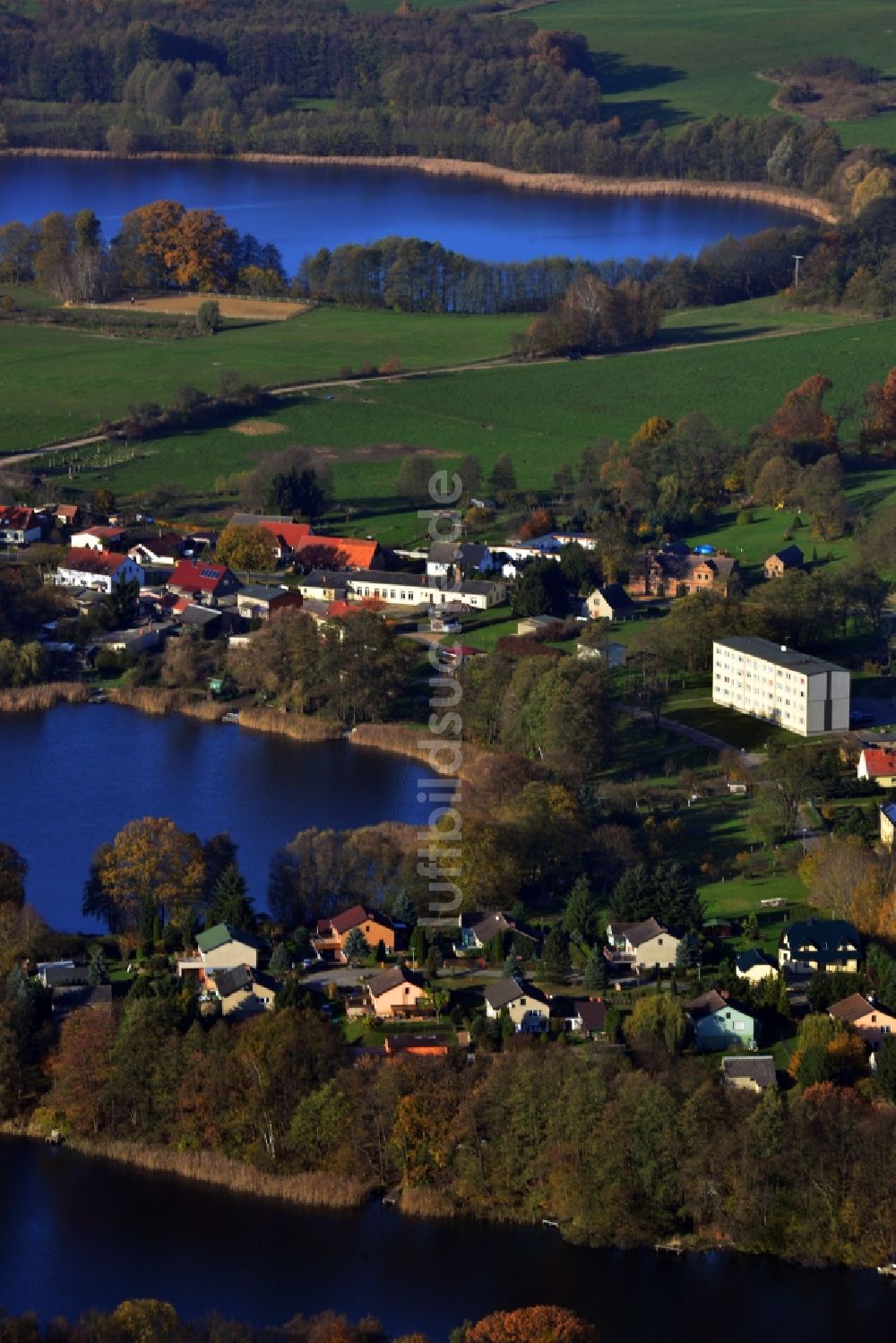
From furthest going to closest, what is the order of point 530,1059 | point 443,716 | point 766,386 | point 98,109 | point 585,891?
1. point 98,109
2. point 766,386
3. point 443,716
4. point 585,891
5. point 530,1059

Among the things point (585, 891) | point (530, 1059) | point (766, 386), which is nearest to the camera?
point (530, 1059)

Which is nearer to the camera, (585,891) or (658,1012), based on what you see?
(658,1012)

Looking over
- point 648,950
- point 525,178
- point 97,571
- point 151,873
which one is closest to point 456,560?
point 97,571

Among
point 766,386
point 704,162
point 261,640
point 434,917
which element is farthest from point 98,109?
point 434,917

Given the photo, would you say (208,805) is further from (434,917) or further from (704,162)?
(704,162)

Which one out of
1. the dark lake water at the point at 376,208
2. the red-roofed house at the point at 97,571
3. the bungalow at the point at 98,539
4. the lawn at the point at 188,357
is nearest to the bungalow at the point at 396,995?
the red-roofed house at the point at 97,571

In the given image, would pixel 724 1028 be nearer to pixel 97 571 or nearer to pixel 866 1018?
pixel 866 1018
